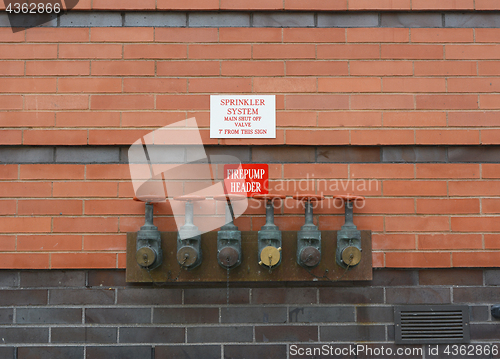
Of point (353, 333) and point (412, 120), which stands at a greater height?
point (412, 120)

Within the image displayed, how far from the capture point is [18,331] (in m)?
1.97

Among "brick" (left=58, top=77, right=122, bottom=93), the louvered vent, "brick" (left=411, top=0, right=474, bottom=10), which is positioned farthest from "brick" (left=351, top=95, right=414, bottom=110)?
"brick" (left=58, top=77, right=122, bottom=93)

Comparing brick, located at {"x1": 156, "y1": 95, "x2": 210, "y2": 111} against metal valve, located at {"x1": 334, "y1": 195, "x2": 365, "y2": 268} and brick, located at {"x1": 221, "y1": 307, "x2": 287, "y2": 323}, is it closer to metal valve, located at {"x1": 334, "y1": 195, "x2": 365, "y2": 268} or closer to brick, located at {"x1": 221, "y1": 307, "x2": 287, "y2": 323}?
metal valve, located at {"x1": 334, "y1": 195, "x2": 365, "y2": 268}

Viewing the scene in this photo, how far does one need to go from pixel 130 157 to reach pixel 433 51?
1964mm

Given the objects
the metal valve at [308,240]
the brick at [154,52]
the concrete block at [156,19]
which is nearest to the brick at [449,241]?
the metal valve at [308,240]

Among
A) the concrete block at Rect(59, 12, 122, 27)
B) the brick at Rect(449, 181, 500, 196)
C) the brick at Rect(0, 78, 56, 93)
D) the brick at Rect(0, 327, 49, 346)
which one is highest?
the concrete block at Rect(59, 12, 122, 27)

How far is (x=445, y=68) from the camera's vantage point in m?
2.07

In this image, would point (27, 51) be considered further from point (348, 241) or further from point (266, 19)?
point (348, 241)

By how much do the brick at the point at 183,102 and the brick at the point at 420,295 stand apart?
62.2 inches

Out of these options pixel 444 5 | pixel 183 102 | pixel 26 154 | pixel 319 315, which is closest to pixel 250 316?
pixel 319 315

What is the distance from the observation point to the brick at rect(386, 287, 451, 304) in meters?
2.01

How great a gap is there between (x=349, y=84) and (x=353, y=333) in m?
1.49

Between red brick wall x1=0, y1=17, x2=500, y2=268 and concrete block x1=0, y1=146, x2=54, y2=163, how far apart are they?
45 mm

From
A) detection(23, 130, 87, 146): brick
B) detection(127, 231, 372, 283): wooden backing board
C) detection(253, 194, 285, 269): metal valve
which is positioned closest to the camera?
detection(253, 194, 285, 269): metal valve
